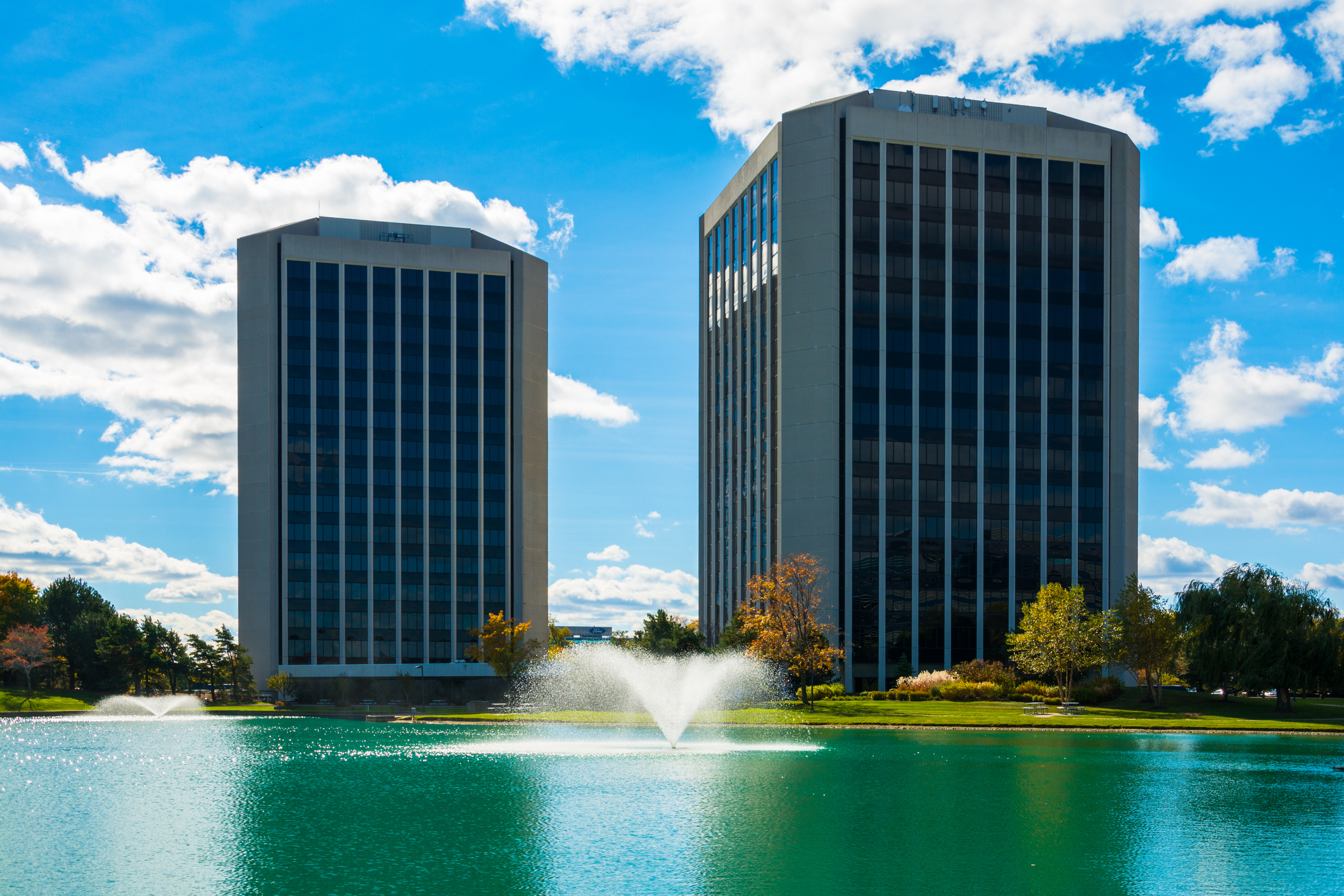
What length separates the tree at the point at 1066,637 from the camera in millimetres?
76194

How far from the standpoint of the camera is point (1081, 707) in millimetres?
72438

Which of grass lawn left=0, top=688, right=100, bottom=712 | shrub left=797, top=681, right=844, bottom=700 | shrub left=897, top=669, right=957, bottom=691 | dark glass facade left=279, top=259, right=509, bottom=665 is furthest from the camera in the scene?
dark glass facade left=279, top=259, right=509, bottom=665

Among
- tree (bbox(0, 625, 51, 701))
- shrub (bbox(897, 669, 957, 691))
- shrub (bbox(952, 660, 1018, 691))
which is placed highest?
shrub (bbox(952, 660, 1018, 691))

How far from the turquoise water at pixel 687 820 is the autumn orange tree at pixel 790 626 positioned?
22.8 metres

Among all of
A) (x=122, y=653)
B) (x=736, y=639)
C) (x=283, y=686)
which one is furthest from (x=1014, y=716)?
(x=122, y=653)

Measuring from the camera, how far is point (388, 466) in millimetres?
132250

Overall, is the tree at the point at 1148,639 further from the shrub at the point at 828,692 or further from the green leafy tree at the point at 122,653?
Result: the green leafy tree at the point at 122,653

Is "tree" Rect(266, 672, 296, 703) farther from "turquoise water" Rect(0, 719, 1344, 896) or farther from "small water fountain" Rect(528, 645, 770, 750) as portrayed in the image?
"turquoise water" Rect(0, 719, 1344, 896)

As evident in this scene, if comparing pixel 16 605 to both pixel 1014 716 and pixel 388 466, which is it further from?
pixel 1014 716

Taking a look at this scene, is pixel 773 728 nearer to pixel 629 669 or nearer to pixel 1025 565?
pixel 629 669

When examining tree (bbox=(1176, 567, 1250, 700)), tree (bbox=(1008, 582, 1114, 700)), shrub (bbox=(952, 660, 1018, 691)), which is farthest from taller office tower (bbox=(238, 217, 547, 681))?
tree (bbox=(1176, 567, 1250, 700))

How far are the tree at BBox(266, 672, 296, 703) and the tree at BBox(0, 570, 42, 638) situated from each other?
32.1m

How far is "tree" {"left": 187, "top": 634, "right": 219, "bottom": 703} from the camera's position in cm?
11875

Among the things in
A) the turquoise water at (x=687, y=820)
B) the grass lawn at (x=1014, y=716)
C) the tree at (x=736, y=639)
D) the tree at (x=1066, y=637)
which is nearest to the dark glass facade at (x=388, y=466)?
the tree at (x=736, y=639)
